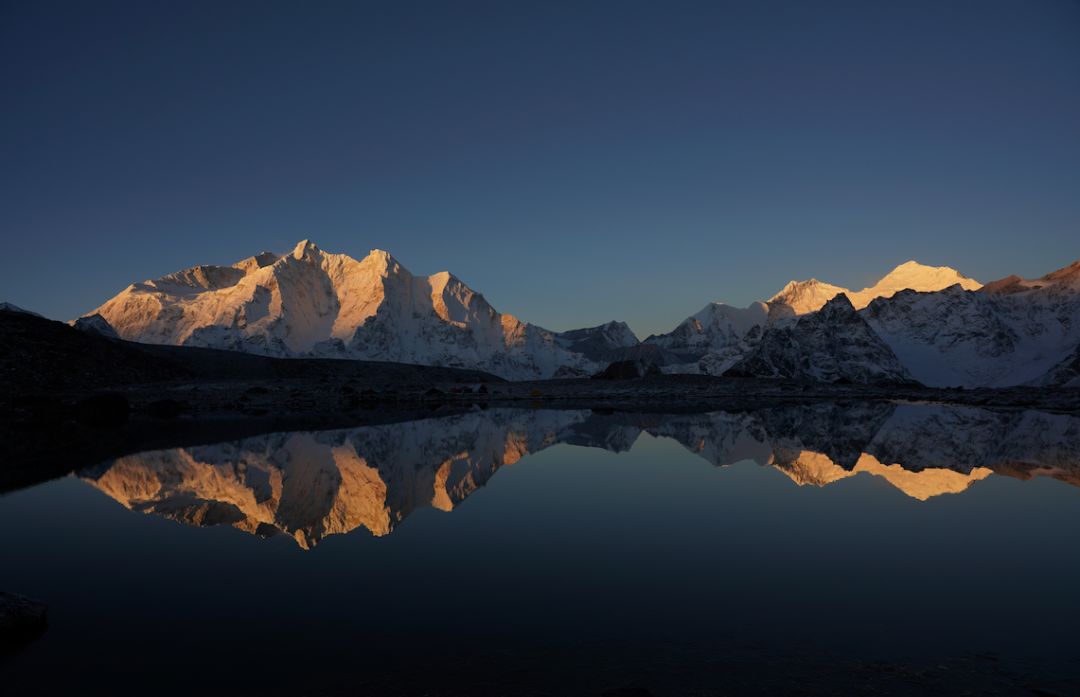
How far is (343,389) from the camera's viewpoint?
84.9m

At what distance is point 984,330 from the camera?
125 meters

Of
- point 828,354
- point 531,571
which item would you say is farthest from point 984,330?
point 531,571

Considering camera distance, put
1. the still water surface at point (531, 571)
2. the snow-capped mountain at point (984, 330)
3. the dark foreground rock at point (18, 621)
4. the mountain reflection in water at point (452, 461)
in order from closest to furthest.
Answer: the still water surface at point (531, 571) < the dark foreground rock at point (18, 621) < the mountain reflection in water at point (452, 461) < the snow-capped mountain at point (984, 330)

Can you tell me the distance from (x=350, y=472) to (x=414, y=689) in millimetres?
14529

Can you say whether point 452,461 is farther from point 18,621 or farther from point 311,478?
point 18,621

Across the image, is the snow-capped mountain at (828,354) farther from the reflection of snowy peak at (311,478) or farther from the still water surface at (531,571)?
the still water surface at (531,571)

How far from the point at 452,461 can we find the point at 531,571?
43.2ft

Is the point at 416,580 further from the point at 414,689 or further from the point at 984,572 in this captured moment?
the point at 984,572

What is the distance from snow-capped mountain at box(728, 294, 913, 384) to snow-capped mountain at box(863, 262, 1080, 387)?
17521 millimetres

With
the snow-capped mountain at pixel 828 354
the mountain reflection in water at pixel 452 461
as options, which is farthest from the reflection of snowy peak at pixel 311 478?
the snow-capped mountain at pixel 828 354

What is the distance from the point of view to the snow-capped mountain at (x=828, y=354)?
327 ft

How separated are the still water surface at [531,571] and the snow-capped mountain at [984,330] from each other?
10962 centimetres

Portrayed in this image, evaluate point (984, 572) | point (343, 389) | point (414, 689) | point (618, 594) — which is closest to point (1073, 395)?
point (984, 572)

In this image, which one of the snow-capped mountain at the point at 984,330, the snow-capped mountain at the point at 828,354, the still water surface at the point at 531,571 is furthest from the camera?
the snow-capped mountain at the point at 984,330
